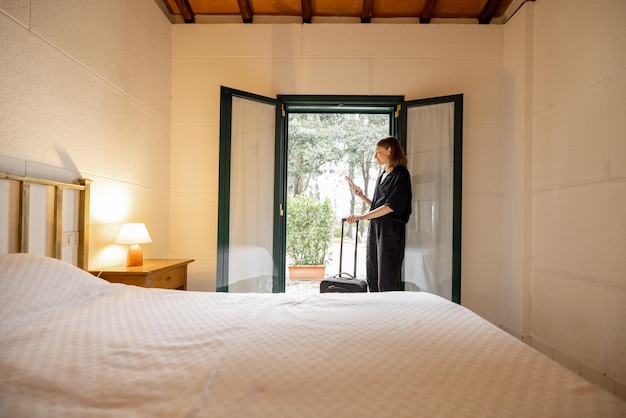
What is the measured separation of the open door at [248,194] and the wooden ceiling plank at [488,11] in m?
2.13

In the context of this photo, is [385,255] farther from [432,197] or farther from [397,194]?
[432,197]

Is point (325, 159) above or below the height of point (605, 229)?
above

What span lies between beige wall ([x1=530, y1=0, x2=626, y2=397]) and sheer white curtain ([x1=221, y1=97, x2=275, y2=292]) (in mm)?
2320

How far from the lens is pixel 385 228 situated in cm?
279

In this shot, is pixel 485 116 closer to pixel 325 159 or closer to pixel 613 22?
pixel 613 22

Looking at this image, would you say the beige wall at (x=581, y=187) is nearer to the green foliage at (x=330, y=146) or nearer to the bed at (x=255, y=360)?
the bed at (x=255, y=360)

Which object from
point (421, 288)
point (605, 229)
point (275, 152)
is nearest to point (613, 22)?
point (605, 229)

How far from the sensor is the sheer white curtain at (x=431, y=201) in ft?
10.7

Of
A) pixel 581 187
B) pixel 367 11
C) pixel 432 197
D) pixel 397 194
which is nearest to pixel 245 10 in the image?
pixel 367 11

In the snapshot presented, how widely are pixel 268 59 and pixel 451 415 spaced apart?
3422 millimetres

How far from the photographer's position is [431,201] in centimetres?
331

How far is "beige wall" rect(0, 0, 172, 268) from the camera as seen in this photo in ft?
5.55

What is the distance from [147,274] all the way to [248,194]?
135 cm

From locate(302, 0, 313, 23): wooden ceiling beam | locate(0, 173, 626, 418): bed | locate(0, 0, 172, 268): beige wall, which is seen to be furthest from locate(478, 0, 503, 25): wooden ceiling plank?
locate(0, 173, 626, 418): bed
